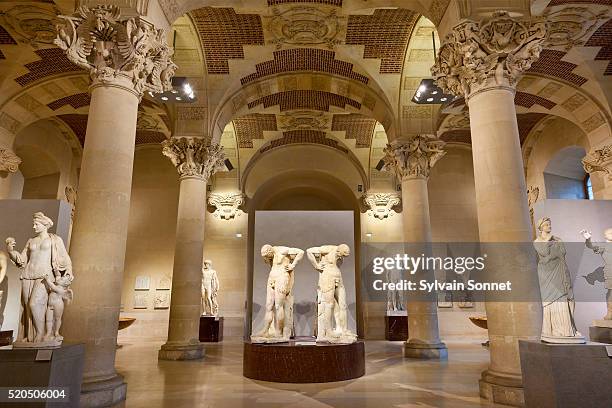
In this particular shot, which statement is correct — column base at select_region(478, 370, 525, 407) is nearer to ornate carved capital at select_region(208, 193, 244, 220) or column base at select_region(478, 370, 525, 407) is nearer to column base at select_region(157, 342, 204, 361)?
column base at select_region(157, 342, 204, 361)

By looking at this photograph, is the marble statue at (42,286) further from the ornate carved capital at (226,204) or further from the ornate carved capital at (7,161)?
the ornate carved capital at (226,204)

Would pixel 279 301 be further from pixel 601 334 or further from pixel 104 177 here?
pixel 601 334

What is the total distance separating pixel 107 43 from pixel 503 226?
19.4 feet

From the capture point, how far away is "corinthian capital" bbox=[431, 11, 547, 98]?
5641 millimetres

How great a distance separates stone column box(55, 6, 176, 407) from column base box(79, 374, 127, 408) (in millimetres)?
10

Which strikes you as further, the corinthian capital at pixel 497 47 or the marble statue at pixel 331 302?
the marble statue at pixel 331 302

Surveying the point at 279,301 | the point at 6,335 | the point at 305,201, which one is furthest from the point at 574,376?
the point at 305,201

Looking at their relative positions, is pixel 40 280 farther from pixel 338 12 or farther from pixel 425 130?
pixel 425 130

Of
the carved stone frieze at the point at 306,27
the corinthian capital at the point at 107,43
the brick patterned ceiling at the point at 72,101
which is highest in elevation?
the carved stone frieze at the point at 306,27

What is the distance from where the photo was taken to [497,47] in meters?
5.66

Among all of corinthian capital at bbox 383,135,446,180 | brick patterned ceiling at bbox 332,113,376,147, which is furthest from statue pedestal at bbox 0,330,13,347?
brick patterned ceiling at bbox 332,113,376,147

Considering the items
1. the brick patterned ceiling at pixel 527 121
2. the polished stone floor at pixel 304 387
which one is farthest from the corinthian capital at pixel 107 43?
the brick patterned ceiling at pixel 527 121

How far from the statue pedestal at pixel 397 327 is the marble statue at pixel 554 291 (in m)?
10.9

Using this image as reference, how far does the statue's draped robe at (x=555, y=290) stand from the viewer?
4.43 metres
